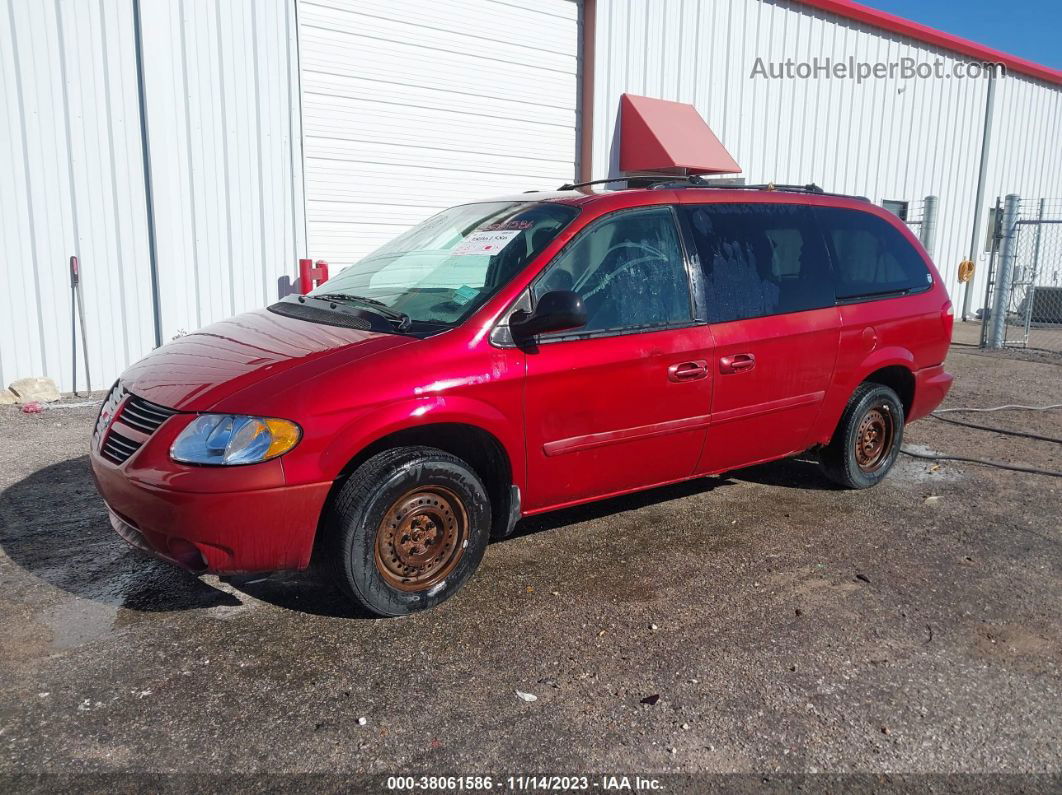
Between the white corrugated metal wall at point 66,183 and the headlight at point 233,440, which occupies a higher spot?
the white corrugated metal wall at point 66,183

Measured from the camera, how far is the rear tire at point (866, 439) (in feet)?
16.1

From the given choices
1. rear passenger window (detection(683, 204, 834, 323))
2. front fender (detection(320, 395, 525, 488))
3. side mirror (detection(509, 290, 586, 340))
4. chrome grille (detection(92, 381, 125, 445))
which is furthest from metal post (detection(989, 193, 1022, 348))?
chrome grille (detection(92, 381, 125, 445))

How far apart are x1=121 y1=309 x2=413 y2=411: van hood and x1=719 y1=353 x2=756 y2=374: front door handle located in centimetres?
A: 168

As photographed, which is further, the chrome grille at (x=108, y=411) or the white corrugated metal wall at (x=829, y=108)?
the white corrugated metal wall at (x=829, y=108)

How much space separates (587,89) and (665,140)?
125 cm

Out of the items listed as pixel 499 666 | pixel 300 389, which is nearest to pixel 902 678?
pixel 499 666

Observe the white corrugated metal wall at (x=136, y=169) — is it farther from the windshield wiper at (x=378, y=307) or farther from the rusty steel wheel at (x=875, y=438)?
the rusty steel wheel at (x=875, y=438)

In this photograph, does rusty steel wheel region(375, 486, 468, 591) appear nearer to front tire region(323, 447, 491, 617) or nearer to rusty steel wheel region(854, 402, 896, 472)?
front tire region(323, 447, 491, 617)

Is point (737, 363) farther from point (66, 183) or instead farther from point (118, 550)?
point (66, 183)

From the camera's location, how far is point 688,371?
157 inches

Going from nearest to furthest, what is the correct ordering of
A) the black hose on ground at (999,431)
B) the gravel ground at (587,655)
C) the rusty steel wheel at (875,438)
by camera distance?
the gravel ground at (587,655), the rusty steel wheel at (875,438), the black hose on ground at (999,431)

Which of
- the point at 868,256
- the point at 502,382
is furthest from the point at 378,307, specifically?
the point at 868,256

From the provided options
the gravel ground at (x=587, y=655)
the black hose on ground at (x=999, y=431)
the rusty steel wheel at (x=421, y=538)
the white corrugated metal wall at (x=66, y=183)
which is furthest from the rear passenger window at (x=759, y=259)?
the white corrugated metal wall at (x=66, y=183)

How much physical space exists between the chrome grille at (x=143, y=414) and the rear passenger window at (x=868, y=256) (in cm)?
365
